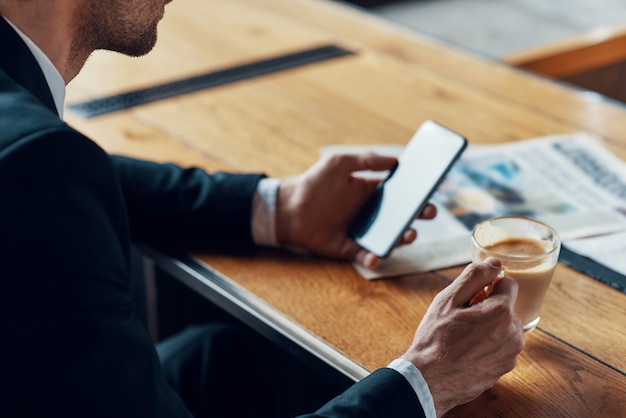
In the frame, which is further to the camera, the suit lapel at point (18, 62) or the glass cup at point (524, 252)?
the glass cup at point (524, 252)

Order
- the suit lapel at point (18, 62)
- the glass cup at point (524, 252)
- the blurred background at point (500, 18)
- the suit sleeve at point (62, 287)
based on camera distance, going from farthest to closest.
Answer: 1. the blurred background at point (500, 18)
2. the glass cup at point (524, 252)
3. the suit lapel at point (18, 62)
4. the suit sleeve at point (62, 287)

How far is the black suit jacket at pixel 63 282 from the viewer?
739 mm

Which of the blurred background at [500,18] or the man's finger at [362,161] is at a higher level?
the man's finger at [362,161]

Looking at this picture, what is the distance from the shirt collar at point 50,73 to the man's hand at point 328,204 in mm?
357

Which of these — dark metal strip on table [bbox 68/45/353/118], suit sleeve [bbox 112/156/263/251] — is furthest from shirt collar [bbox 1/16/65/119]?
dark metal strip on table [bbox 68/45/353/118]

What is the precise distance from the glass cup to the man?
36 millimetres

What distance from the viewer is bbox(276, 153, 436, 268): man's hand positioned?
1.22 m

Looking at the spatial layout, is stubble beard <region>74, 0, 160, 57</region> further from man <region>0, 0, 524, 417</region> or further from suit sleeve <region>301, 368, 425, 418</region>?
suit sleeve <region>301, 368, 425, 418</region>

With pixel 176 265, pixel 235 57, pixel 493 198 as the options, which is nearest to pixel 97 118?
pixel 235 57

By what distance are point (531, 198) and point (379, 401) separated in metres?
0.53

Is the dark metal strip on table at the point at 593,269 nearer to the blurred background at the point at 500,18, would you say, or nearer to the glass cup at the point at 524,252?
the glass cup at the point at 524,252

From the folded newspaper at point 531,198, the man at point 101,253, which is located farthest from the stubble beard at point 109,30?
the folded newspaper at point 531,198

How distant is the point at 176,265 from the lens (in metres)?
1.23

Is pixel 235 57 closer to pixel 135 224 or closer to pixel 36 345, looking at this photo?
pixel 135 224
